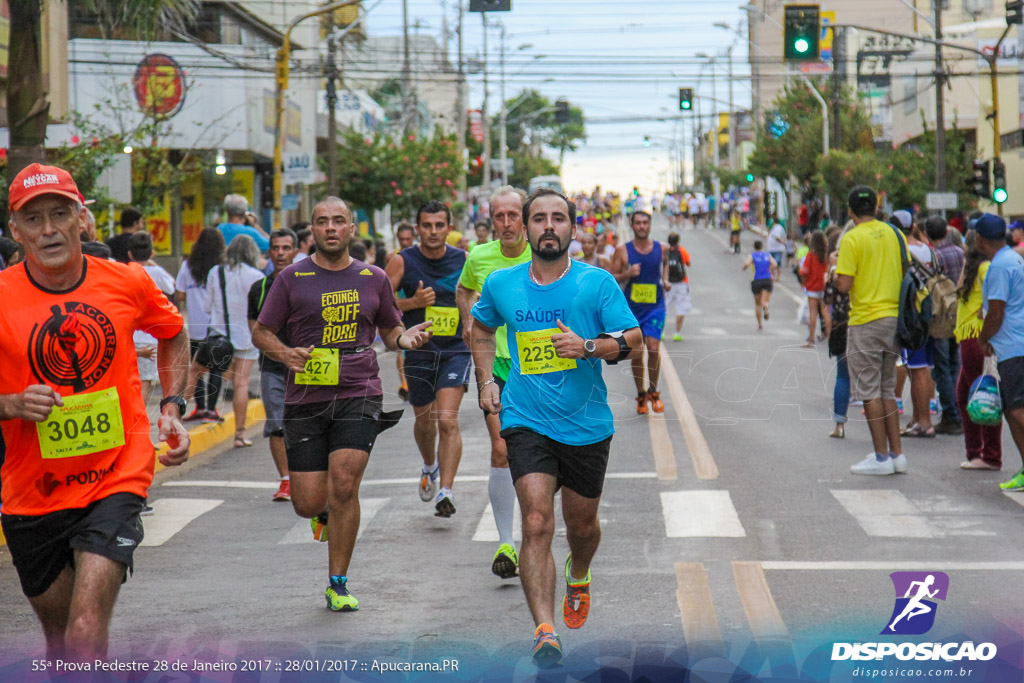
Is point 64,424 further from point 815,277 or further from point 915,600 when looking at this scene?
point 815,277

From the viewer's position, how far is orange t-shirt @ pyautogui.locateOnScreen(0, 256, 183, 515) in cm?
462

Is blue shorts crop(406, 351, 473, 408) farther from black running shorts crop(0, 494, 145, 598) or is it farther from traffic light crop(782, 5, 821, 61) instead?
traffic light crop(782, 5, 821, 61)

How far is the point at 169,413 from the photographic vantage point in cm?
509

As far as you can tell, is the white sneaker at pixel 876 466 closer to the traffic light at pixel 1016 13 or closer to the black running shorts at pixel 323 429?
the black running shorts at pixel 323 429

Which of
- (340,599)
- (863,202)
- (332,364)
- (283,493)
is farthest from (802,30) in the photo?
(340,599)

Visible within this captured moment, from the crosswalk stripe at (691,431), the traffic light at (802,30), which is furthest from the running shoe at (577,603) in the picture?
the traffic light at (802,30)

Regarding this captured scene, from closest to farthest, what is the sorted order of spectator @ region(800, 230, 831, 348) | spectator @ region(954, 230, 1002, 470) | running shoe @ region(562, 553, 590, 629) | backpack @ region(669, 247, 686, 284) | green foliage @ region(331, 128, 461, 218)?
running shoe @ region(562, 553, 590, 629) < spectator @ region(954, 230, 1002, 470) < spectator @ region(800, 230, 831, 348) < backpack @ region(669, 247, 686, 284) < green foliage @ region(331, 128, 461, 218)

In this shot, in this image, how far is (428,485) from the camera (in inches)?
378

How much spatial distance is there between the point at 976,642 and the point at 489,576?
271cm

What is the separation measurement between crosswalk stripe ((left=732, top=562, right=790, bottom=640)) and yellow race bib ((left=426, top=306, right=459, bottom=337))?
9.40 feet

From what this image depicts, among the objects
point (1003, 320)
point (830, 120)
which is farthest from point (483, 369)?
point (830, 120)

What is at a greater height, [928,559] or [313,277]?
[313,277]

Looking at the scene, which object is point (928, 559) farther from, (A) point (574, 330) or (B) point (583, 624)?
(A) point (574, 330)

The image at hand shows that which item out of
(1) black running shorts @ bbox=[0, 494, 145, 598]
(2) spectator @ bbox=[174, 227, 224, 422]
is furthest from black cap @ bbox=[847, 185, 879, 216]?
(1) black running shorts @ bbox=[0, 494, 145, 598]
